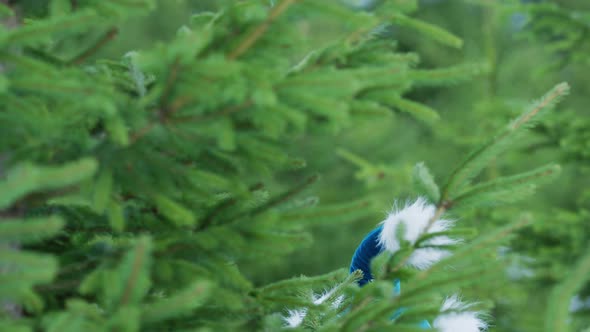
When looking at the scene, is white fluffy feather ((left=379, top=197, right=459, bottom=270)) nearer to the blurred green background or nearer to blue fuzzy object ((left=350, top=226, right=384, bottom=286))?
blue fuzzy object ((left=350, top=226, right=384, bottom=286))

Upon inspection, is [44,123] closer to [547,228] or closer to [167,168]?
[167,168]

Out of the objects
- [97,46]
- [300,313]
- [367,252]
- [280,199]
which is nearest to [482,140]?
[367,252]

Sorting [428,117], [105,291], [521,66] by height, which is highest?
[521,66]

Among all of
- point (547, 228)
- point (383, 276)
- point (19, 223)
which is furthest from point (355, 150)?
point (19, 223)

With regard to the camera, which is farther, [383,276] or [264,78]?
[383,276]

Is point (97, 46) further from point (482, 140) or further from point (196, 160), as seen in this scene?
point (482, 140)

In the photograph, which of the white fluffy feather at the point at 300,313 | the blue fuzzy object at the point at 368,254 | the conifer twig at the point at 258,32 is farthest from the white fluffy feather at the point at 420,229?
the conifer twig at the point at 258,32

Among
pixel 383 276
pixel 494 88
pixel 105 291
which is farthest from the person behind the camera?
pixel 494 88

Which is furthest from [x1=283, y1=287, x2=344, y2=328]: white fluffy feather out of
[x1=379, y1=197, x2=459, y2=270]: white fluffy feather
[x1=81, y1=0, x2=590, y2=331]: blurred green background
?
[x1=81, y1=0, x2=590, y2=331]: blurred green background

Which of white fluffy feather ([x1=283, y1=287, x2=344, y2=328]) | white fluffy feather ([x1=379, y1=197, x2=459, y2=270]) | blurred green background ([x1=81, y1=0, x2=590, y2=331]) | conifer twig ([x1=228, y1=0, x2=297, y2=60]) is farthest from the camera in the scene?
blurred green background ([x1=81, y1=0, x2=590, y2=331])
